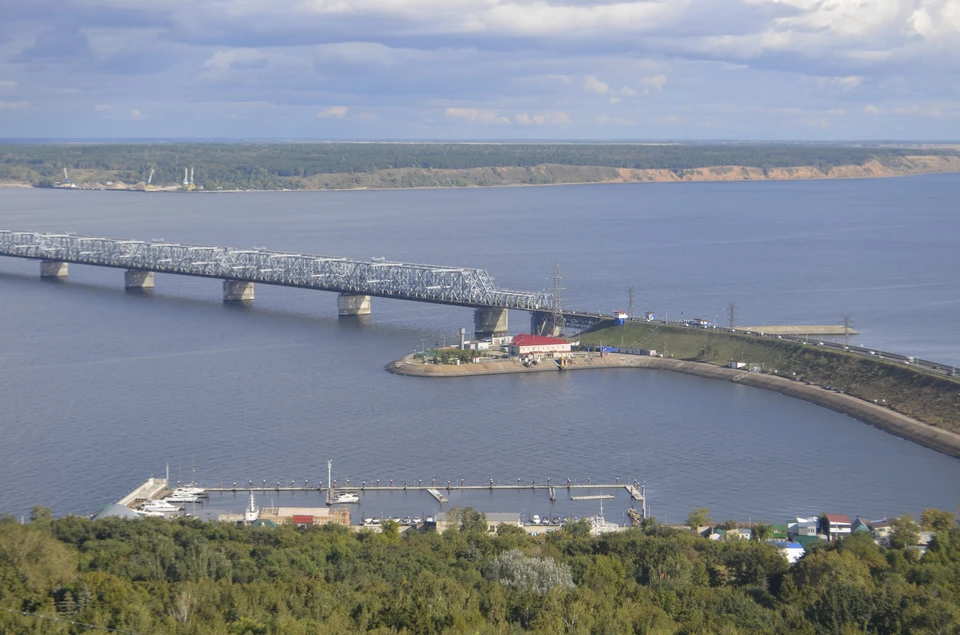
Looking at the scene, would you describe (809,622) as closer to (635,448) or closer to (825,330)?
(635,448)

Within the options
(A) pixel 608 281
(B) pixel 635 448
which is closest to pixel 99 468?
(B) pixel 635 448

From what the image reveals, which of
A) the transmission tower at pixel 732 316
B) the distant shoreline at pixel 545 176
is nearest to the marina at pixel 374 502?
the transmission tower at pixel 732 316

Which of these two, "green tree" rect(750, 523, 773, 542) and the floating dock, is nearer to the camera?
"green tree" rect(750, 523, 773, 542)

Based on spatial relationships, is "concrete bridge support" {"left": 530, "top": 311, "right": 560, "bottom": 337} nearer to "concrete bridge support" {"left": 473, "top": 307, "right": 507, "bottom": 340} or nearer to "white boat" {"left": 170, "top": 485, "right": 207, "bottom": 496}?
"concrete bridge support" {"left": 473, "top": 307, "right": 507, "bottom": 340}

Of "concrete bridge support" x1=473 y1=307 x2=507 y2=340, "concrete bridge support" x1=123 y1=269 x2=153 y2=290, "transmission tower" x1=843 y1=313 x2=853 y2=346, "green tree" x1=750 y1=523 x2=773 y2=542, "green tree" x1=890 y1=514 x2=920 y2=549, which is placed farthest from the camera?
"concrete bridge support" x1=123 y1=269 x2=153 y2=290

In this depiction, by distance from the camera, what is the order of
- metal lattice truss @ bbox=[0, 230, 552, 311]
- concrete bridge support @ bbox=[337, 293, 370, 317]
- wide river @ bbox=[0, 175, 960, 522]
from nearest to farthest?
1. wide river @ bbox=[0, 175, 960, 522]
2. metal lattice truss @ bbox=[0, 230, 552, 311]
3. concrete bridge support @ bbox=[337, 293, 370, 317]

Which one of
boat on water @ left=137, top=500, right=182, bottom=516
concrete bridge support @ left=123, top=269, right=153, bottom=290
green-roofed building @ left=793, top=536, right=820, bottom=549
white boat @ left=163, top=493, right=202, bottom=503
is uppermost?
concrete bridge support @ left=123, top=269, right=153, bottom=290

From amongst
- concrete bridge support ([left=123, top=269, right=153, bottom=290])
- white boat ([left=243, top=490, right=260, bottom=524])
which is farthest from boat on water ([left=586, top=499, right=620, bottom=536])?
concrete bridge support ([left=123, top=269, right=153, bottom=290])
